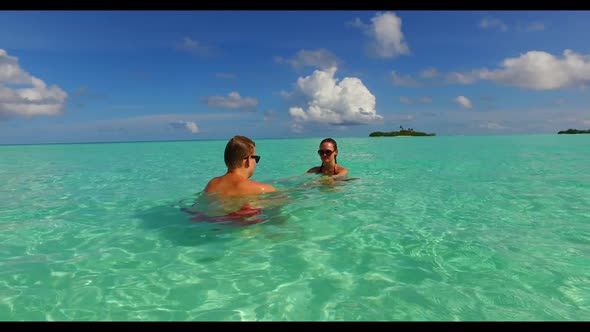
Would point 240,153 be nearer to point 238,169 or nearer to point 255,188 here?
point 238,169

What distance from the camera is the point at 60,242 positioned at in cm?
534

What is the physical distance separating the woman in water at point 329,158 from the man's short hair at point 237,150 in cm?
376

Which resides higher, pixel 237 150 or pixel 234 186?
pixel 237 150

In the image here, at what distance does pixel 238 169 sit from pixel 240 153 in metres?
0.32

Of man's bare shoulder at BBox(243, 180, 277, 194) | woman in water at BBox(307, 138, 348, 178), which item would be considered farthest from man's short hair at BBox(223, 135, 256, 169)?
woman in water at BBox(307, 138, 348, 178)

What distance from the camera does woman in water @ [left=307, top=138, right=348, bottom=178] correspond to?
948 cm

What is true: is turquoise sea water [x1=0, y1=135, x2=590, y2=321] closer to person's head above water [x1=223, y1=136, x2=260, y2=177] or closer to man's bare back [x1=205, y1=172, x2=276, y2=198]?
man's bare back [x1=205, y1=172, x2=276, y2=198]

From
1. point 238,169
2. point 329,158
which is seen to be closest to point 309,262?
point 238,169

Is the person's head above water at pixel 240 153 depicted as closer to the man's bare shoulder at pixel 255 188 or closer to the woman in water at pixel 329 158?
the man's bare shoulder at pixel 255 188

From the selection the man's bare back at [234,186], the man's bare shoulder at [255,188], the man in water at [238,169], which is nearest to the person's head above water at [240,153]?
the man in water at [238,169]

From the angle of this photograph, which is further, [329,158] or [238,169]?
[329,158]

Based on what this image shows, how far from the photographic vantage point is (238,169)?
240 inches

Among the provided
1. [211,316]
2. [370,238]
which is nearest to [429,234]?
[370,238]
